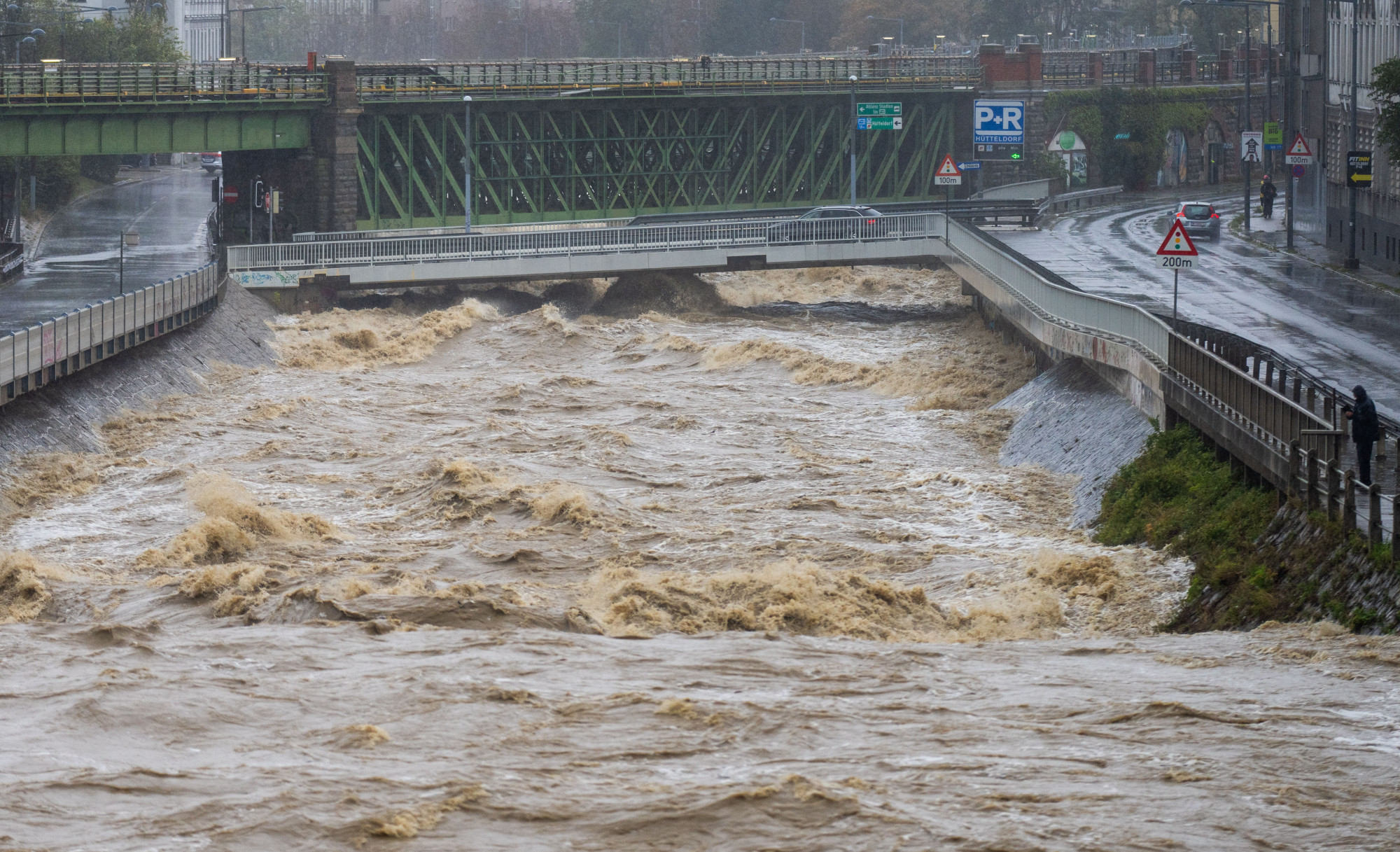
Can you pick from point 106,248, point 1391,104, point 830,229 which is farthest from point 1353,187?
point 106,248

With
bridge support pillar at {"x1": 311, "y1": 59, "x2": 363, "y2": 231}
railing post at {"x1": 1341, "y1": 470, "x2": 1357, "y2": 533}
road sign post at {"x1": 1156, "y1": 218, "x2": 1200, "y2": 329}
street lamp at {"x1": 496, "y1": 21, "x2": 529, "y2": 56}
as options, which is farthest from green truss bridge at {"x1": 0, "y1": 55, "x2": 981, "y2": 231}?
street lamp at {"x1": 496, "y1": 21, "x2": 529, "y2": 56}

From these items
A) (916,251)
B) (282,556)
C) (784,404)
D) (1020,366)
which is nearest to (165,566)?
(282,556)

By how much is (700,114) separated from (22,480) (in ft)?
149

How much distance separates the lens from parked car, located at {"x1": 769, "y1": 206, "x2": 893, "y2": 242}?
57.5 m

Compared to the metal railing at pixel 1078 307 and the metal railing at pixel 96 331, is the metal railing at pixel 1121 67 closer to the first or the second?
the metal railing at pixel 1078 307

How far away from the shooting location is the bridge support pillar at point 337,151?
206ft

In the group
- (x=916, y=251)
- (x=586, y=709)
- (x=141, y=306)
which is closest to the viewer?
(x=586, y=709)

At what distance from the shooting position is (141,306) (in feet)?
135

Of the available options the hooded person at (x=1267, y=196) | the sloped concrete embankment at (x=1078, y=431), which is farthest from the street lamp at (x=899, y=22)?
the sloped concrete embankment at (x=1078, y=431)

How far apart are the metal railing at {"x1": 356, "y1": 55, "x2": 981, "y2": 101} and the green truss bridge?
104mm

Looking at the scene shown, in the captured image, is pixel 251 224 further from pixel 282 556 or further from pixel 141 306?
pixel 282 556

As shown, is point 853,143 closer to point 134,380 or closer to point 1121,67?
point 1121,67

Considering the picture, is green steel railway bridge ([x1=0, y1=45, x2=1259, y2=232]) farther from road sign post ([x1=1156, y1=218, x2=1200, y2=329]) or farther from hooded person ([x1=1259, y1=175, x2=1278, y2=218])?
road sign post ([x1=1156, y1=218, x2=1200, y2=329])

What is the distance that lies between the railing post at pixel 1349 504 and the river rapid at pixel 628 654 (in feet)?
4.90
